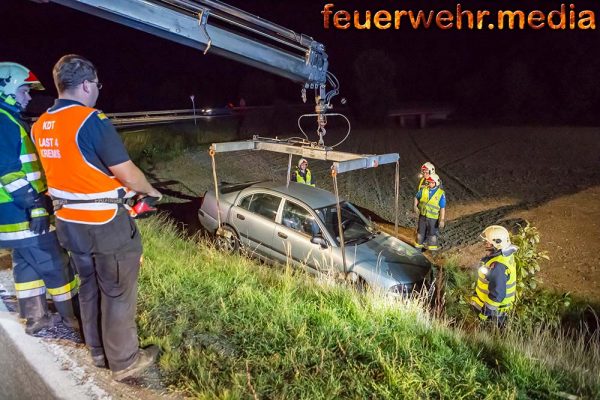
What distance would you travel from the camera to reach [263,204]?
24.4 ft

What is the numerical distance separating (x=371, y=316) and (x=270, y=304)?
82 cm

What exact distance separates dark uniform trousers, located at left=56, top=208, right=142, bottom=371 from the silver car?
122 inches

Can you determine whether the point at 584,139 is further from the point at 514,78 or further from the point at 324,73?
the point at 324,73

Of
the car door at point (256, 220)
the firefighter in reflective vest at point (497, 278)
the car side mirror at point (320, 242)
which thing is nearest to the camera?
the firefighter in reflective vest at point (497, 278)

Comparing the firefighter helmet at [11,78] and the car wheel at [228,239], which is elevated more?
the firefighter helmet at [11,78]

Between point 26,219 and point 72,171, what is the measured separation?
1.08 m

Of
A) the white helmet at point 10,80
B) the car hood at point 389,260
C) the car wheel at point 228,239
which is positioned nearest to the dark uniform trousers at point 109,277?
the white helmet at point 10,80

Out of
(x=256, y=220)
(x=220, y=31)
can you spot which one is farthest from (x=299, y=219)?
(x=220, y=31)

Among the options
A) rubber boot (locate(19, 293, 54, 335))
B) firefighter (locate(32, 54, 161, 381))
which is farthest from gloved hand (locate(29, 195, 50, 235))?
firefighter (locate(32, 54, 161, 381))

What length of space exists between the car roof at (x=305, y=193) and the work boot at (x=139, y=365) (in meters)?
4.04

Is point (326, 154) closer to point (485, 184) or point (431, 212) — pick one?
point (431, 212)

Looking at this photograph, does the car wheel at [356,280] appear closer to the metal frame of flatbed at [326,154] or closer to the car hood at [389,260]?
the car hood at [389,260]

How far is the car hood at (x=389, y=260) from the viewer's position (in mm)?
6004

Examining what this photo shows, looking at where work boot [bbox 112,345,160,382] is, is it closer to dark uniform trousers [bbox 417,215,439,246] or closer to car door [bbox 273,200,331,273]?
car door [bbox 273,200,331,273]
